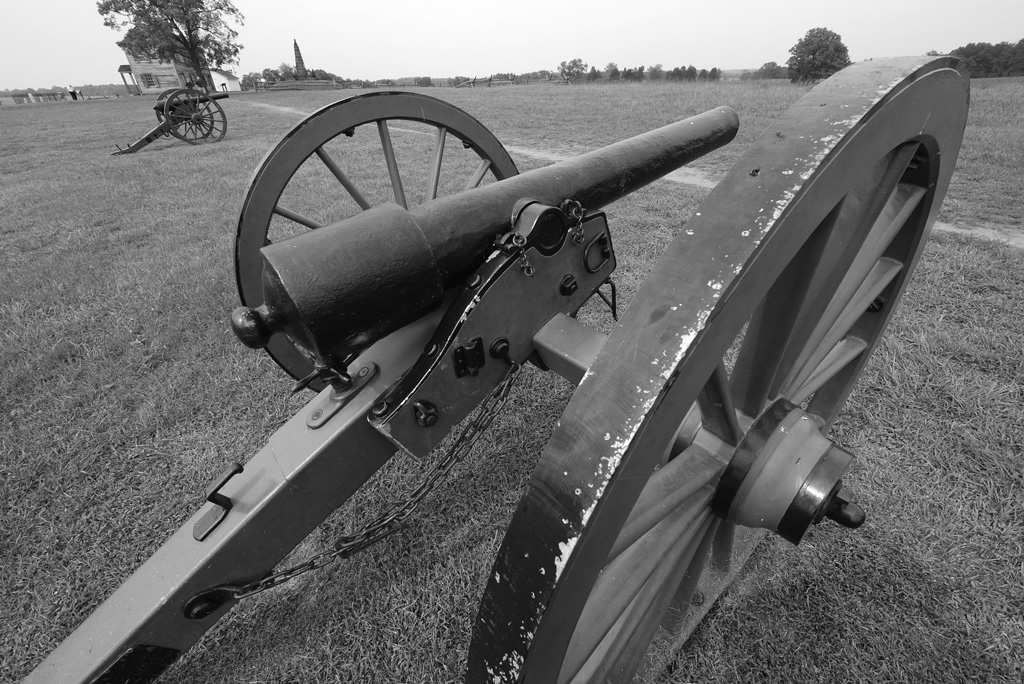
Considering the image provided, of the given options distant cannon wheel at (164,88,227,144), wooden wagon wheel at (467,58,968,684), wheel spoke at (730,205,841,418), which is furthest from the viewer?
distant cannon wheel at (164,88,227,144)

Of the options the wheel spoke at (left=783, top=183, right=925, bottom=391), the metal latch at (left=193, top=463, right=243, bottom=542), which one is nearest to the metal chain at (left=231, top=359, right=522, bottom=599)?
the metal latch at (left=193, top=463, right=243, bottom=542)

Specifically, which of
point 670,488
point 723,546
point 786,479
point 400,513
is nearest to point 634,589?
point 670,488

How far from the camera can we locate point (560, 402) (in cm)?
251

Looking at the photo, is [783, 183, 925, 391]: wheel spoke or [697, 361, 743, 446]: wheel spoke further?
[783, 183, 925, 391]: wheel spoke

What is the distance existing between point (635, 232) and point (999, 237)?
261cm

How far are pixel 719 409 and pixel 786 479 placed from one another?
0.59 feet

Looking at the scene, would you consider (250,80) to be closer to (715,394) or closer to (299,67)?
(299,67)

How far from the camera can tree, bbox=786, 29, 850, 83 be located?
18484 millimetres

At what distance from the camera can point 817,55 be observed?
19234 millimetres

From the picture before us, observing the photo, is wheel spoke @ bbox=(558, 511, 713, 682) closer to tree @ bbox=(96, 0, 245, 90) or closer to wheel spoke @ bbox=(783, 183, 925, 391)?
wheel spoke @ bbox=(783, 183, 925, 391)

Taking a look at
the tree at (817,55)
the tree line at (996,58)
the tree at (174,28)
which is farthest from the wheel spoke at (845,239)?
the tree at (174,28)

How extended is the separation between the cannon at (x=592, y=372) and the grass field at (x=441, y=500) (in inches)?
13.9

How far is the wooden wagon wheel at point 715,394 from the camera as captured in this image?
0.66 meters

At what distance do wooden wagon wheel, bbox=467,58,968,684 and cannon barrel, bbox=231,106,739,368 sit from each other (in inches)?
22.7
